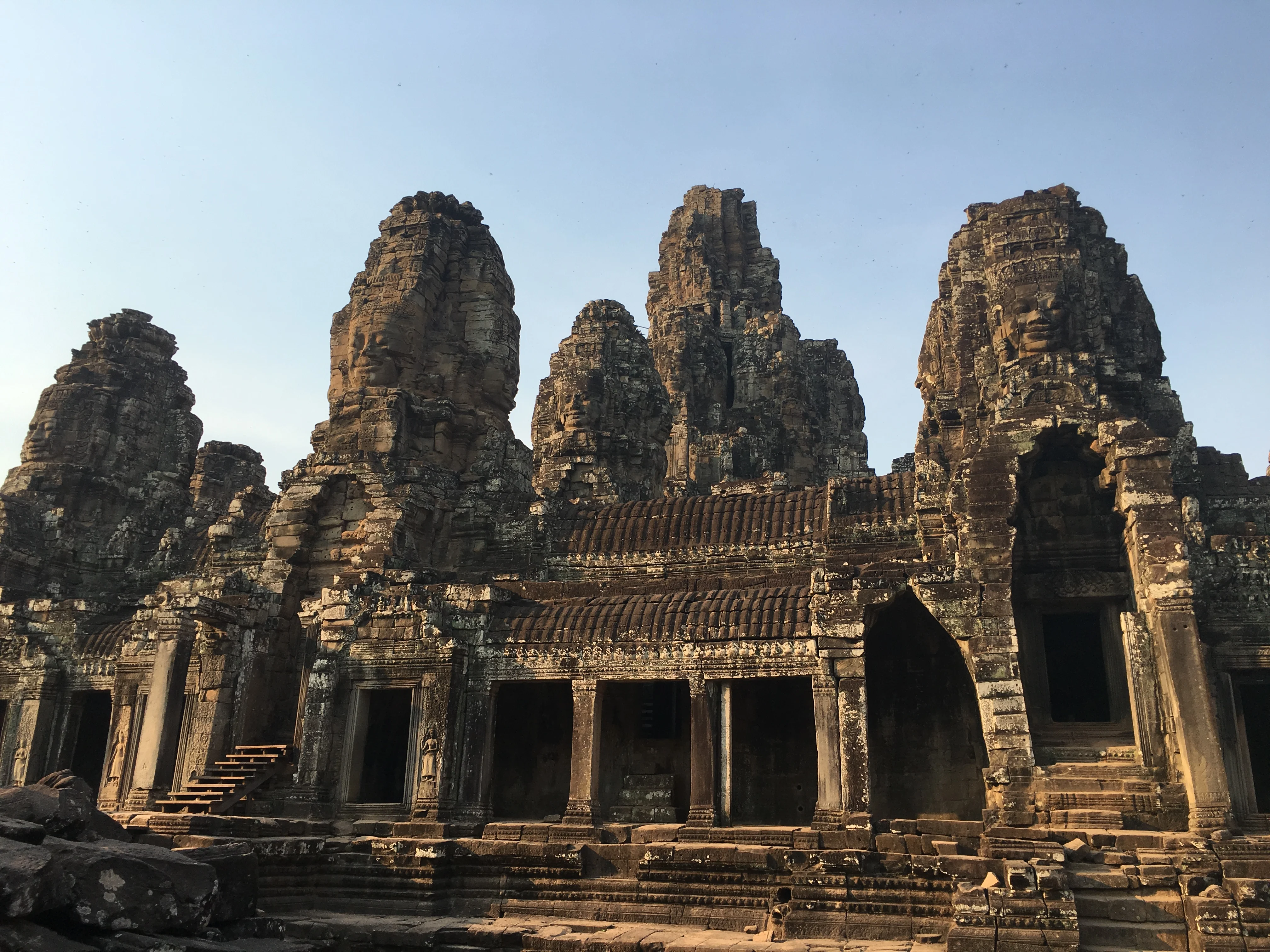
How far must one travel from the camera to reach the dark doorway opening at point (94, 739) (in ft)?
71.8

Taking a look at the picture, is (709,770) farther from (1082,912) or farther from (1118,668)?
(1118,668)

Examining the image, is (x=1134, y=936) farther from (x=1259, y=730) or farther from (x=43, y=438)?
(x=43, y=438)

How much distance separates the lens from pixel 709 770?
12844mm

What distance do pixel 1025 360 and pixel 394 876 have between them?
40.6 ft

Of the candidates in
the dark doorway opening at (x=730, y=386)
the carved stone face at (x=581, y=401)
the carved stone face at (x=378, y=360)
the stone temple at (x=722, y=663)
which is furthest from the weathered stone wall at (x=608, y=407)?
the dark doorway opening at (x=730, y=386)

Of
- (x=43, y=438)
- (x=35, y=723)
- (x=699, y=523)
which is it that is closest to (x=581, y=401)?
(x=699, y=523)

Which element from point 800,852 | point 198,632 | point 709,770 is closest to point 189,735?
point 198,632

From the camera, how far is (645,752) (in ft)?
50.6

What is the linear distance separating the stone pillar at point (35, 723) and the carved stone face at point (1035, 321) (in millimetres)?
19732

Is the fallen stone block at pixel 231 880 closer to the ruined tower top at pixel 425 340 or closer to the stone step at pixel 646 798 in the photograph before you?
the stone step at pixel 646 798

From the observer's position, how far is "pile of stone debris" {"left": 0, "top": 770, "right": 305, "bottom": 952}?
7.65m

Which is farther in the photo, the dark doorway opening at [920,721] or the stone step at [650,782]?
the stone step at [650,782]

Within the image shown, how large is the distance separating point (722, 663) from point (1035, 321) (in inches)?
325

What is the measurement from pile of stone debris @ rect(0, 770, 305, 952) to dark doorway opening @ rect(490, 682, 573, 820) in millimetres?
6068
